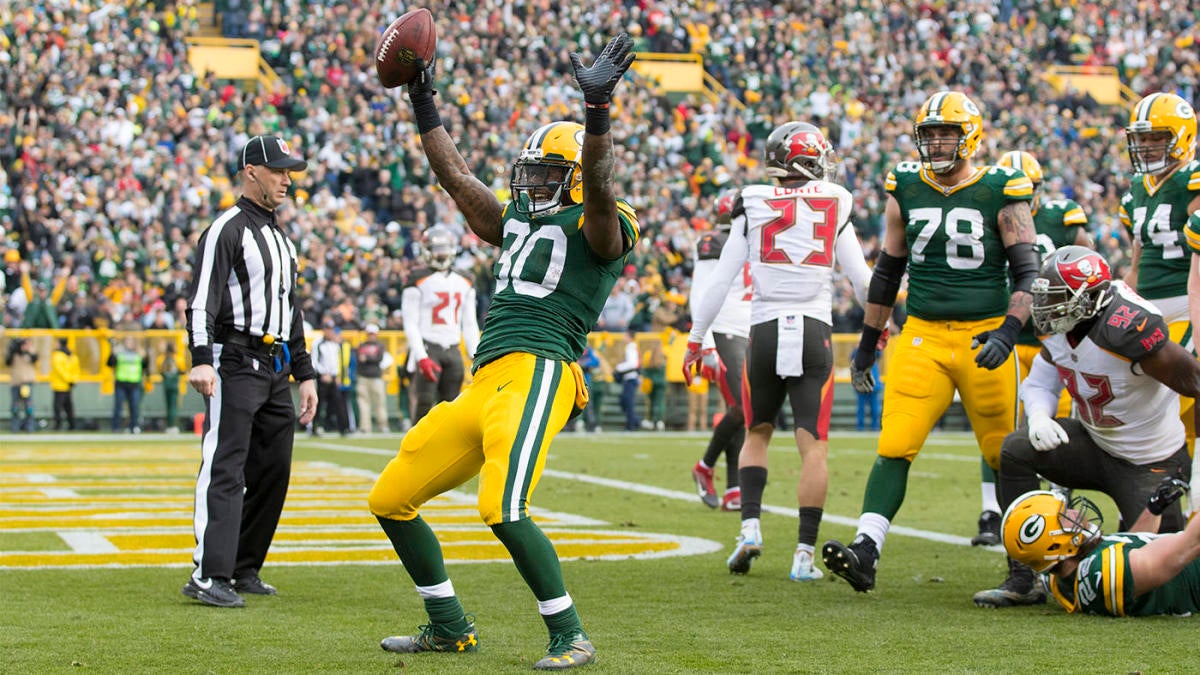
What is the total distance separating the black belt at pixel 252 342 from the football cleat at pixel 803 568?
2406 mm

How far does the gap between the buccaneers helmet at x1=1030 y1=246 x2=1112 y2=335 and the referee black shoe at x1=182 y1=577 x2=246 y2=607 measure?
3.24 metres

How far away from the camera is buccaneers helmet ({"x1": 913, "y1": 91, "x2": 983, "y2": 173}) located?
6691mm

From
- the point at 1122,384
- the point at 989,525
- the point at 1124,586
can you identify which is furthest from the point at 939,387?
the point at 989,525

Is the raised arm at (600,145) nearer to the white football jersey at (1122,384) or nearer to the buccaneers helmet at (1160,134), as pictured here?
the white football jersey at (1122,384)

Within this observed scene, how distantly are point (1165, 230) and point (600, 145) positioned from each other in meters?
3.83

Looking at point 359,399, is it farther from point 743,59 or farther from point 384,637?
point 384,637

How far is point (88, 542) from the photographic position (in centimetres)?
833

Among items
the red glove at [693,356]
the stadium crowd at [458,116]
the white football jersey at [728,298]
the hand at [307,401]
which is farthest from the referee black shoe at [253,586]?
the stadium crowd at [458,116]

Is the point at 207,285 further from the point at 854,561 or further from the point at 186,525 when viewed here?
the point at 186,525

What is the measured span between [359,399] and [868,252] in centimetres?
843

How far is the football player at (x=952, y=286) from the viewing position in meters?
6.66

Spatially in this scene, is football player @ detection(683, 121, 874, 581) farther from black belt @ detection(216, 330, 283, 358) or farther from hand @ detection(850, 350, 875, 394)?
black belt @ detection(216, 330, 283, 358)

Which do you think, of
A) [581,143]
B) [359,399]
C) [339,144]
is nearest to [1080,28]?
[339,144]

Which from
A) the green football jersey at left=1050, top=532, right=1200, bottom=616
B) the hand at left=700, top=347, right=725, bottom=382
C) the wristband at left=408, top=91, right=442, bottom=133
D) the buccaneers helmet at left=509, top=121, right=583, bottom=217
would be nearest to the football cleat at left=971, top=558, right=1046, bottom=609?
the green football jersey at left=1050, top=532, right=1200, bottom=616
